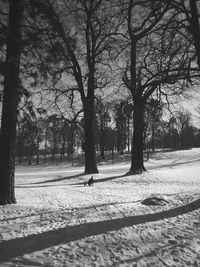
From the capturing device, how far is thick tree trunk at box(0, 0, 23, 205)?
1062cm

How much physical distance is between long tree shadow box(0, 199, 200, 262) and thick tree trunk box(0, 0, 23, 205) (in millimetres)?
3455

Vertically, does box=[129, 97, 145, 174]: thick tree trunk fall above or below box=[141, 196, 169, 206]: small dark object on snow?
above

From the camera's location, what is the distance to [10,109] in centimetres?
1070

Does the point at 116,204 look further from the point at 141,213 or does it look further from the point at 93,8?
the point at 93,8

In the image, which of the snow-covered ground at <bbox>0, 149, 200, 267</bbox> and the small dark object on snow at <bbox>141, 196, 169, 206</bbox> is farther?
the small dark object on snow at <bbox>141, 196, 169, 206</bbox>

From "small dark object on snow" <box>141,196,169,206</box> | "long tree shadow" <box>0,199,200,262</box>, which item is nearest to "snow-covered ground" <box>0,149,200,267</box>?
"long tree shadow" <box>0,199,200,262</box>

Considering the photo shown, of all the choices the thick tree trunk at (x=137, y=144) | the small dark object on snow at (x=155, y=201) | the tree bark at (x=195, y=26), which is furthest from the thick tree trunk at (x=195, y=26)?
the thick tree trunk at (x=137, y=144)

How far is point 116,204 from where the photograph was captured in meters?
11.1

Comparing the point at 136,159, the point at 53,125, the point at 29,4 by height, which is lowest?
the point at 136,159

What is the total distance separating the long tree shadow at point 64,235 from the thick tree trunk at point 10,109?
11.3ft

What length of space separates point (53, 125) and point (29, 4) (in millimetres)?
17360

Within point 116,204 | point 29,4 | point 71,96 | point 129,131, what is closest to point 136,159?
point 71,96

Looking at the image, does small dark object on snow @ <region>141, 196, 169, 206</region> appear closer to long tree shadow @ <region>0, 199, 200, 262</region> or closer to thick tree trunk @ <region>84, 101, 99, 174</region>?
long tree shadow @ <region>0, 199, 200, 262</region>

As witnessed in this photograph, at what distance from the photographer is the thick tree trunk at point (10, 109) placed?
1062 cm
